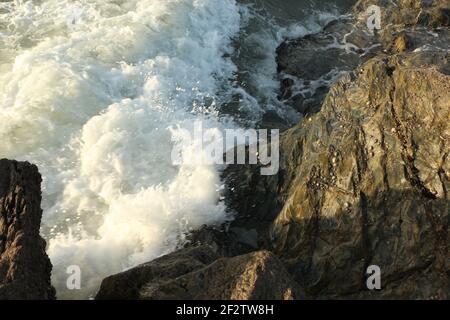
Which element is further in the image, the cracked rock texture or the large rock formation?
the cracked rock texture

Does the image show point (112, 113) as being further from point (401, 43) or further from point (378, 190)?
point (401, 43)

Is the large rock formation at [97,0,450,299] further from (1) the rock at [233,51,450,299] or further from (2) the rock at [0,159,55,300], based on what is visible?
(2) the rock at [0,159,55,300]

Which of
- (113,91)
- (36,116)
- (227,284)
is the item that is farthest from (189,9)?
(227,284)
